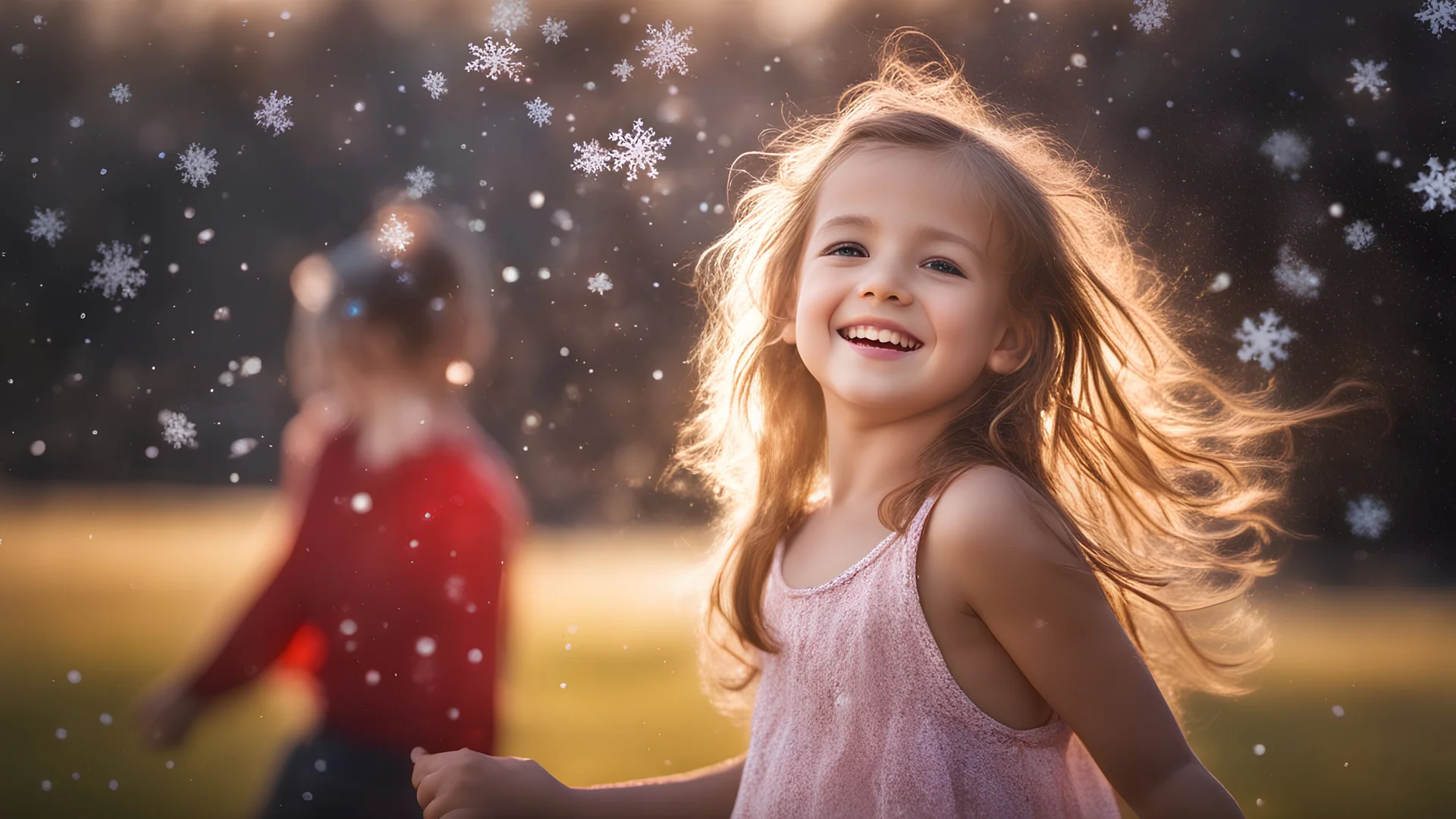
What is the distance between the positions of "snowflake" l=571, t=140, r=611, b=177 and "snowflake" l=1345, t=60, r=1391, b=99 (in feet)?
2.63

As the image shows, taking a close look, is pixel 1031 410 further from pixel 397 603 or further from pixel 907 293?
pixel 397 603

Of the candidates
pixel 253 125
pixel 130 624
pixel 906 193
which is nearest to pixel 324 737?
pixel 130 624

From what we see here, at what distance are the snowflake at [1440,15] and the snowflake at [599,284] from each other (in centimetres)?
91

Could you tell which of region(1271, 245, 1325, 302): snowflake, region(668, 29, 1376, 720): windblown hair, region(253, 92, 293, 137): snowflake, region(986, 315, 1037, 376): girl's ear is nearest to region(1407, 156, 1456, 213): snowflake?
region(1271, 245, 1325, 302): snowflake

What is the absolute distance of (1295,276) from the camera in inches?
41.1

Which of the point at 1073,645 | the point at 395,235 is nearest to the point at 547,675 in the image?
the point at 395,235

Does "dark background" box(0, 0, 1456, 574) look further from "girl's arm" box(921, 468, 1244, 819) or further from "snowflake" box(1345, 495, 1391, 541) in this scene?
"girl's arm" box(921, 468, 1244, 819)

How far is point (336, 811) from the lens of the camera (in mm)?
946

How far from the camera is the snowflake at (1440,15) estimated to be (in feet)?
3.19

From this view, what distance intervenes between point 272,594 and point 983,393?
2.43 ft

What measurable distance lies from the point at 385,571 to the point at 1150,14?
1010mm

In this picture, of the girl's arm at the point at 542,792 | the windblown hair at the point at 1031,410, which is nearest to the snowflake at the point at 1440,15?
the windblown hair at the point at 1031,410

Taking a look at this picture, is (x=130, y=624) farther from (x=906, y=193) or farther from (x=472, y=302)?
(x=906, y=193)

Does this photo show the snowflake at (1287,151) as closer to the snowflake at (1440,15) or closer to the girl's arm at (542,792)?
the snowflake at (1440,15)
